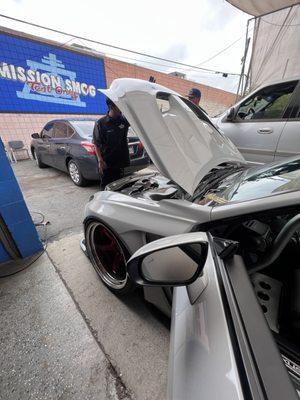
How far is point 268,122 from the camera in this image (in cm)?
320

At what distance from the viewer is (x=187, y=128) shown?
168 centimetres

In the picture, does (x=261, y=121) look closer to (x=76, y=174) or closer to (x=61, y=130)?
(x=76, y=174)

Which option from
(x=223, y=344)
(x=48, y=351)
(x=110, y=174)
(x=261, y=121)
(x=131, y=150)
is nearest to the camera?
(x=223, y=344)

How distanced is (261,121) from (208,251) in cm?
321

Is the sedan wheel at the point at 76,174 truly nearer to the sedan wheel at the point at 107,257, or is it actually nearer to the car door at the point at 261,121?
the sedan wheel at the point at 107,257

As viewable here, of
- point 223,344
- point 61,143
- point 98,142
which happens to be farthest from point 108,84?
point 223,344

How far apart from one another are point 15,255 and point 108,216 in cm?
147

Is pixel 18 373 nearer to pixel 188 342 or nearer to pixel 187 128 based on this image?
pixel 188 342

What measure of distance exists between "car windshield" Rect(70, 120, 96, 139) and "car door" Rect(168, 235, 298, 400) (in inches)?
163

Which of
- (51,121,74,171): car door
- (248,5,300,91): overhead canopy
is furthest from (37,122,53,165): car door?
(248,5,300,91): overhead canopy

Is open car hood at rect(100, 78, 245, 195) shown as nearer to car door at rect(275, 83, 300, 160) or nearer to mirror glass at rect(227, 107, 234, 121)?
car door at rect(275, 83, 300, 160)

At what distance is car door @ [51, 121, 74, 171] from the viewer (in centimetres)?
473

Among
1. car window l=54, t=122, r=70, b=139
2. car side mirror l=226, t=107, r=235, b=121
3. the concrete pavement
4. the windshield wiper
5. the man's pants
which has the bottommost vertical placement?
the concrete pavement

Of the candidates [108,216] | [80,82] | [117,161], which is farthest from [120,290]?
[80,82]
